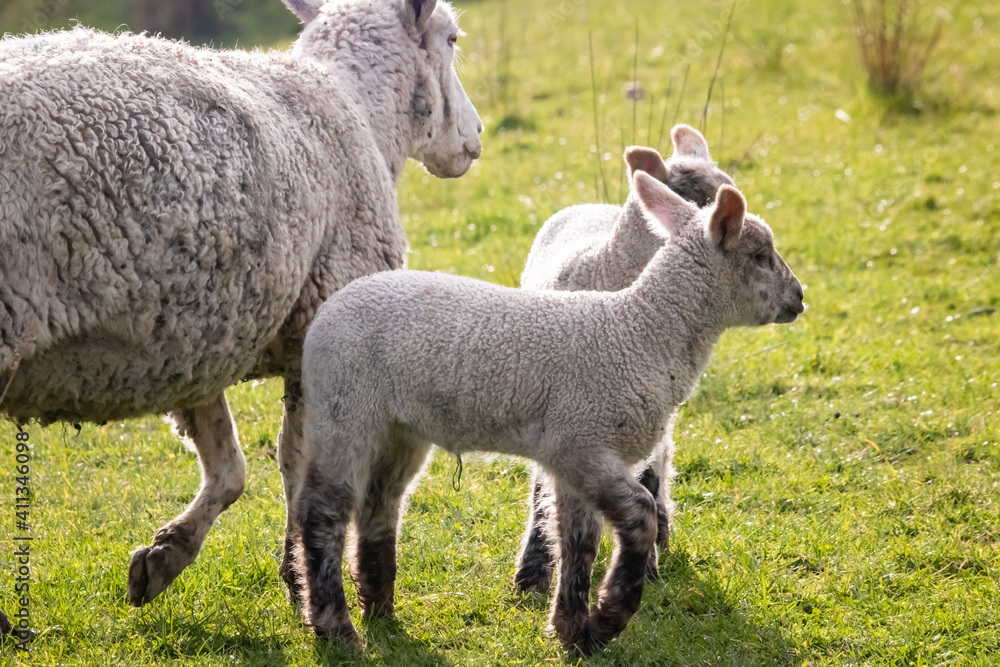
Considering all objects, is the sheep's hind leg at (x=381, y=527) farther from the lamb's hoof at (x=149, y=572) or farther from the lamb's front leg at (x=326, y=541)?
the lamb's hoof at (x=149, y=572)

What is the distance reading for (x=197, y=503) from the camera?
4727 mm

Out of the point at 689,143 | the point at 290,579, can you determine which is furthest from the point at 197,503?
the point at 689,143

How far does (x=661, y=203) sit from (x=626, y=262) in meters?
0.76

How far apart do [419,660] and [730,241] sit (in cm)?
189

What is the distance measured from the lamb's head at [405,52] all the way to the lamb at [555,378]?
4.50 feet

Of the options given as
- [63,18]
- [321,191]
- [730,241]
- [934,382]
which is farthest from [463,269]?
[63,18]

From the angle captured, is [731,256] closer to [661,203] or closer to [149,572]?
[661,203]

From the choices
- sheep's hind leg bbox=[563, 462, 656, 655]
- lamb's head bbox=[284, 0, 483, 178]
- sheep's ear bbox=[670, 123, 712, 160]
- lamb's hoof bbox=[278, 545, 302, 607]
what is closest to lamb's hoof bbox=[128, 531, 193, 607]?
lamb's hoof bbox=[278, 545, 302, 607]

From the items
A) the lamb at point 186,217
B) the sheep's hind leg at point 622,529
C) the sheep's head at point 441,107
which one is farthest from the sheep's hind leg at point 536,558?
the sheep's head at point 441,107

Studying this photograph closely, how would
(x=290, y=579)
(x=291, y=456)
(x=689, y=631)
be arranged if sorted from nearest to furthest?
1. (x=689, y=631)
2. (x=290, y=579)
3. (x=291, y=456)

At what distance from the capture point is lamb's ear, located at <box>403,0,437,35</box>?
5121 millimetres

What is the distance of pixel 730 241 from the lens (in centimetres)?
406

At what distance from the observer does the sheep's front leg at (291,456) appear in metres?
4.64

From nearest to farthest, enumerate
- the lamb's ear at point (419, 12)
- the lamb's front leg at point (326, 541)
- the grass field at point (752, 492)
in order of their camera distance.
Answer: the lamb's front leg at point (326, 541) → the grass field at point (752, 492) → the lamb's ear at point (419, 12)
